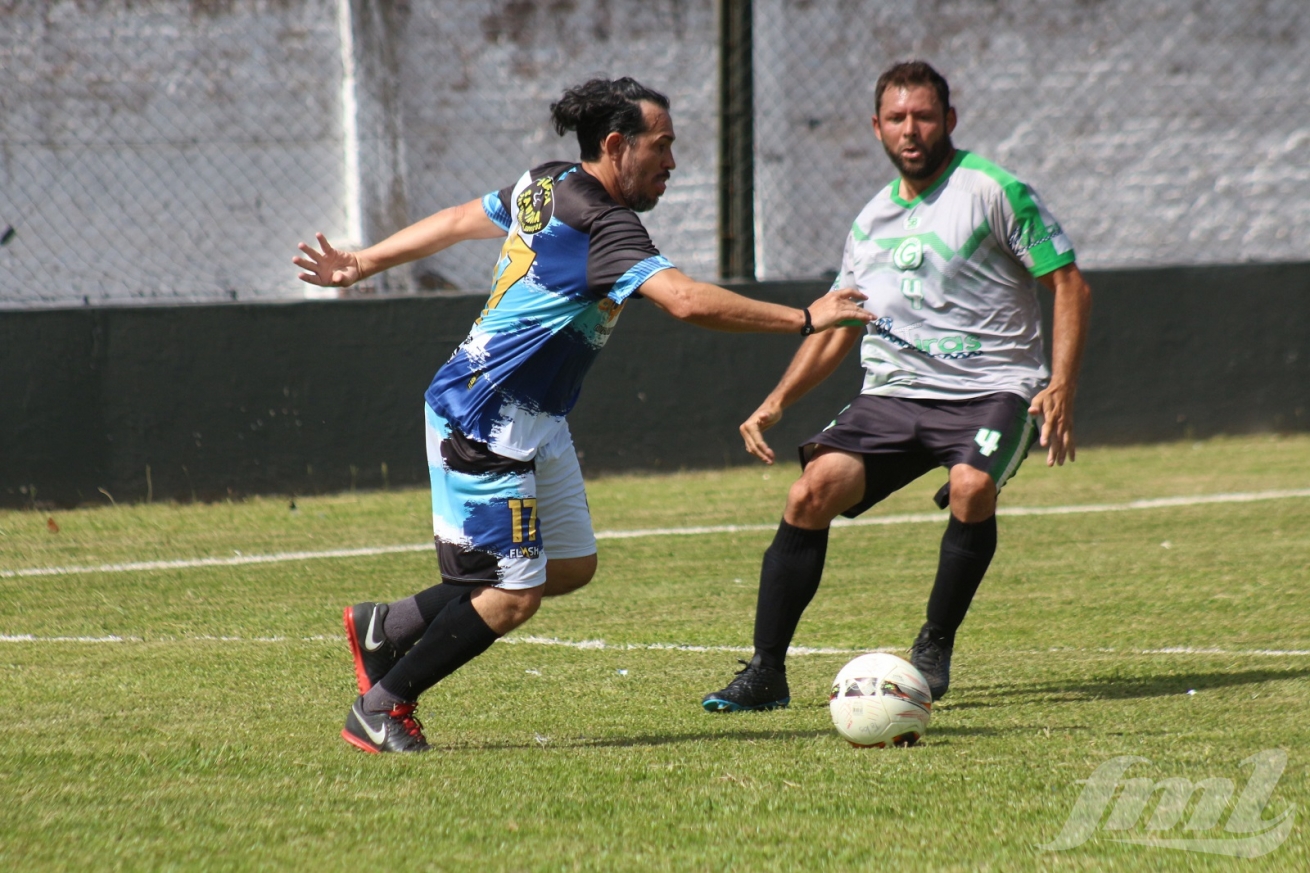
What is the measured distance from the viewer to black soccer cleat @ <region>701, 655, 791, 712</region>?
4.79 meters

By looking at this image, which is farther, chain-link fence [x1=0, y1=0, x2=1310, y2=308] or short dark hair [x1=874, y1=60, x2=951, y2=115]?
chain-link fence [x1=0, y1=0, x2=1310, y2=308]

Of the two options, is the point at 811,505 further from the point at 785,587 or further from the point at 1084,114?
the point at 1084,114

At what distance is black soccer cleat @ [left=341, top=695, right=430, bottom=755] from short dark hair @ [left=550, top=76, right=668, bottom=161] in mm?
1617

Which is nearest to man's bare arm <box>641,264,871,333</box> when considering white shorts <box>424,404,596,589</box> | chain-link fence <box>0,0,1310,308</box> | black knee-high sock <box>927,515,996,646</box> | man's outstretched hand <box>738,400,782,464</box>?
white shorts <box>424,404,596,589</box>

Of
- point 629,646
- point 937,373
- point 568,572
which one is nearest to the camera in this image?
point 568,572

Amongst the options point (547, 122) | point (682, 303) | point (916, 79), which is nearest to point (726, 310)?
point (682, 303)

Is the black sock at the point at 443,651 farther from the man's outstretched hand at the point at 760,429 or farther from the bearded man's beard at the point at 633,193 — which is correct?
the bearded man's beard at the point at 633,193

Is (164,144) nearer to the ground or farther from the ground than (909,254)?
nearer to the ground

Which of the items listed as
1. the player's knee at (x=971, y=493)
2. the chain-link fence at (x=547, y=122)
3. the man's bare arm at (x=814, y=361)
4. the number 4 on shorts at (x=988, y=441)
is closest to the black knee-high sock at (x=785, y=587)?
the man's bare arm at (x=814, y=361)

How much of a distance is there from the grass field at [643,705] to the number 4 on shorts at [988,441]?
2.58 ft

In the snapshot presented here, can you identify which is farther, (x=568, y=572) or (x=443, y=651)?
(x=568, y=572)

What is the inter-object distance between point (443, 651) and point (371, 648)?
1.52 ft

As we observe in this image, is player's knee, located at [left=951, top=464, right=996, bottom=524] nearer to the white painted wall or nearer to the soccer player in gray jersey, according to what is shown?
the soccer player in gray jersey

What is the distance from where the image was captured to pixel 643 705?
4.84 m
